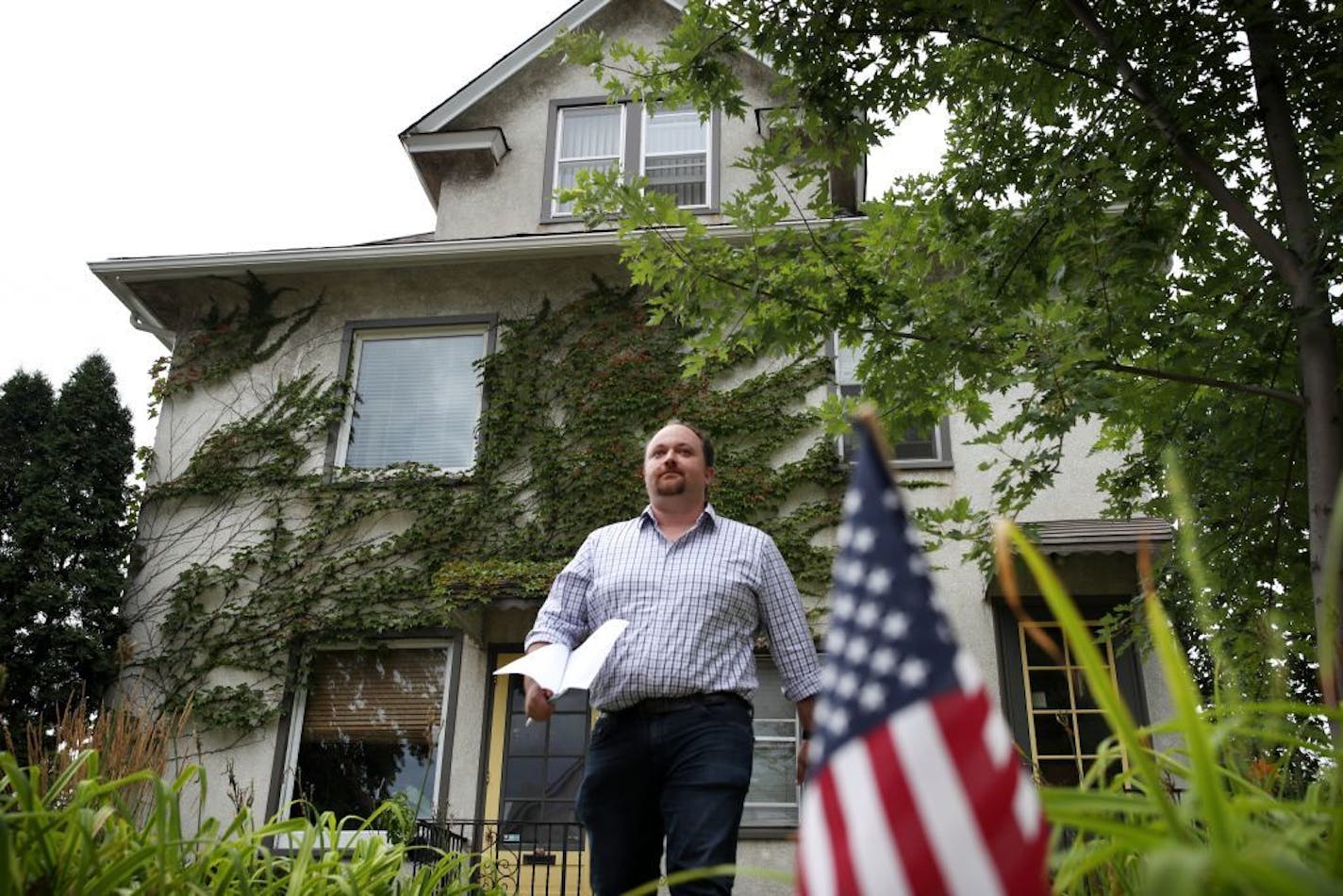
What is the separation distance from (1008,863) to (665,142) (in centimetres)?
1002

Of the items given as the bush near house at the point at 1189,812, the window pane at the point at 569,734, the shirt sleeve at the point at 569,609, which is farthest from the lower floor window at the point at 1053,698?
the bush near house at the point at 1189,812

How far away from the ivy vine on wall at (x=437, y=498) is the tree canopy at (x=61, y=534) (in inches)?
13.3

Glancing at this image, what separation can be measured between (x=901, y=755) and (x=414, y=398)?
885cm

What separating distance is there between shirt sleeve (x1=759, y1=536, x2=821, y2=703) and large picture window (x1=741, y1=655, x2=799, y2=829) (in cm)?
454

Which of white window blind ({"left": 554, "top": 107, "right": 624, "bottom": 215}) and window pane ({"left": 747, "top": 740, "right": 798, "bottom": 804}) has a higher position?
white window blind ({"left": 554, "top": 107, "right": 624, "bottom": 215})

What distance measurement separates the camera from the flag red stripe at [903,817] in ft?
2.44

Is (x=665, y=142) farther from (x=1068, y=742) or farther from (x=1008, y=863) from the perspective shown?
(x=1008, y=863)

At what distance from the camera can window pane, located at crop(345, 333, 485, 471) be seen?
29.6ft

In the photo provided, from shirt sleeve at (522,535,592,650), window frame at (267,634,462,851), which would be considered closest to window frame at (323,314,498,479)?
window frame at (267,634,462,851)

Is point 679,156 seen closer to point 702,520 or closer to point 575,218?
point 575,218

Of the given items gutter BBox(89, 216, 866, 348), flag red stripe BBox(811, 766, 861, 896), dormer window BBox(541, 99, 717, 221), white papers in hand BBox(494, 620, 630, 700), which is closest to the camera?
flag red stripe BBox(811, 766, 861, 896)

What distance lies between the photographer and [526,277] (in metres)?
9.39

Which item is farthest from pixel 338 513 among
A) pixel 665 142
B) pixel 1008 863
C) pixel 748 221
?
pixel 1008 863

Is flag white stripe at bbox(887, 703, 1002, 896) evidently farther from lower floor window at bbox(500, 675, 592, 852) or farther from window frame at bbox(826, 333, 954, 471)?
window frame at bbox(826, 333, 954, 471)
